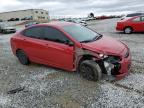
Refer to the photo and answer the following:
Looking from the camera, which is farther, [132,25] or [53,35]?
[132,25]

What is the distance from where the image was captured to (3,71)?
8.88 meters

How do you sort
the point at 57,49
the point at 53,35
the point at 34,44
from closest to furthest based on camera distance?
the point at 57,49 < the point at 53,35 < the point at 34,44

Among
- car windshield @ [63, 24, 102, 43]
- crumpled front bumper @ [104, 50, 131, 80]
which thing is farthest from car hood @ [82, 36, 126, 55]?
car windshield @ [63, 24, 102, 43]

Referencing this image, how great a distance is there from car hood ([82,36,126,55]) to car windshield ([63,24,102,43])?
0.34 m

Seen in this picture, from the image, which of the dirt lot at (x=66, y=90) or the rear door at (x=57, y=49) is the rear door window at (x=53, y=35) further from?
the dirt lot at (x=66, y=90)

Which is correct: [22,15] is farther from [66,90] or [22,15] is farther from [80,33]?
[66,90]

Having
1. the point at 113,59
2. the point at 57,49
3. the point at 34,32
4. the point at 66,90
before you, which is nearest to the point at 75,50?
the point at 57,49

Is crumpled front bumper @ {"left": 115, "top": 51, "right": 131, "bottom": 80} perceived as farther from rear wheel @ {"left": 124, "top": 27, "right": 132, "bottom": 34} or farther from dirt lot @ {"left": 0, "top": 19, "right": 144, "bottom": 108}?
rear wheel @ {"left": 124, "top": 27, "right": 132, "bottom": 34}

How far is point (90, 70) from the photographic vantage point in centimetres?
688

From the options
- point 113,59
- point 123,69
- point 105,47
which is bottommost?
point 123,69

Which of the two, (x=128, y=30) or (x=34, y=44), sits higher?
(x=34, y=44)

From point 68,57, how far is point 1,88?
2.03 meters

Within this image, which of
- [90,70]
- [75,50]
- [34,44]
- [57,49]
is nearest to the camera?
[90,70]

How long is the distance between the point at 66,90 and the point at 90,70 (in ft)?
2.99
